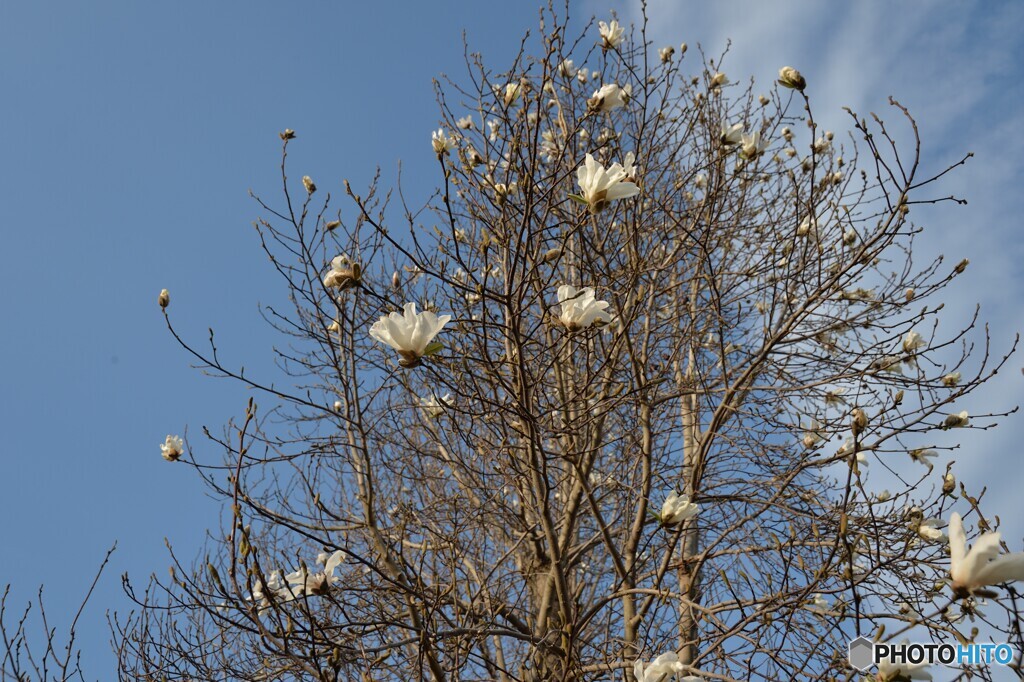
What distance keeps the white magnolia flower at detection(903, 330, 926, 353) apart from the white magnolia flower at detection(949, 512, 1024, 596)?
230 cm

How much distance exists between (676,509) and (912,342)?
183 centimetres

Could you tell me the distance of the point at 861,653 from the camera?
222 cm

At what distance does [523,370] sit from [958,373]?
2.43 metres

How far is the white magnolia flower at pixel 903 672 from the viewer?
1847 millimetres

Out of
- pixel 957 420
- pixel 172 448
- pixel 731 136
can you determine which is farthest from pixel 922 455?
pixel 172 448

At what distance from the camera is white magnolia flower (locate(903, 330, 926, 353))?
3.62 meters

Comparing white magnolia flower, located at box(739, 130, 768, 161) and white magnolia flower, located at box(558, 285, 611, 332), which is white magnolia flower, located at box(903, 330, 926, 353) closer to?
white magnolia flower, located at box(739, 130, 768, 161)

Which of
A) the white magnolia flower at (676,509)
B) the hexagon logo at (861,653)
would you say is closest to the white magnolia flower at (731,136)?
the white magnolia flower at (676,509)

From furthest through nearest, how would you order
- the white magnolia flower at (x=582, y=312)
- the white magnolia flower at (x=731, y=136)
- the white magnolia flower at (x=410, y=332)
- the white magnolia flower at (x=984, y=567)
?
1. the white magnolia flower at (x=731, y=136)
2. the white magnolia flower at (x=582, y=312)
3. the white magnolia flower at (x=410, y=332)
4. the white magnolia flower at (x=984, y=567)

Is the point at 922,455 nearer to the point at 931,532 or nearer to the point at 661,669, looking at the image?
the point at 931,532

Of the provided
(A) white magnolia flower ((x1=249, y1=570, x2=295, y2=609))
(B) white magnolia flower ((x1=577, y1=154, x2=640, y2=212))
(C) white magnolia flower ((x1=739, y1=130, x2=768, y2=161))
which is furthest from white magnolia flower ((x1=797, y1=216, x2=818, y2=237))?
(A) white magnolia flower ((x1=249, y1=570, x2=295, y2=609))

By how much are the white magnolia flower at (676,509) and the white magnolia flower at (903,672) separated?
29.9 inches

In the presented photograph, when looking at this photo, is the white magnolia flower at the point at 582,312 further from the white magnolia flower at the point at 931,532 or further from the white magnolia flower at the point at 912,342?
the white magnolia flower at the point at 912,342

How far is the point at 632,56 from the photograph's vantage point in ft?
15.4
